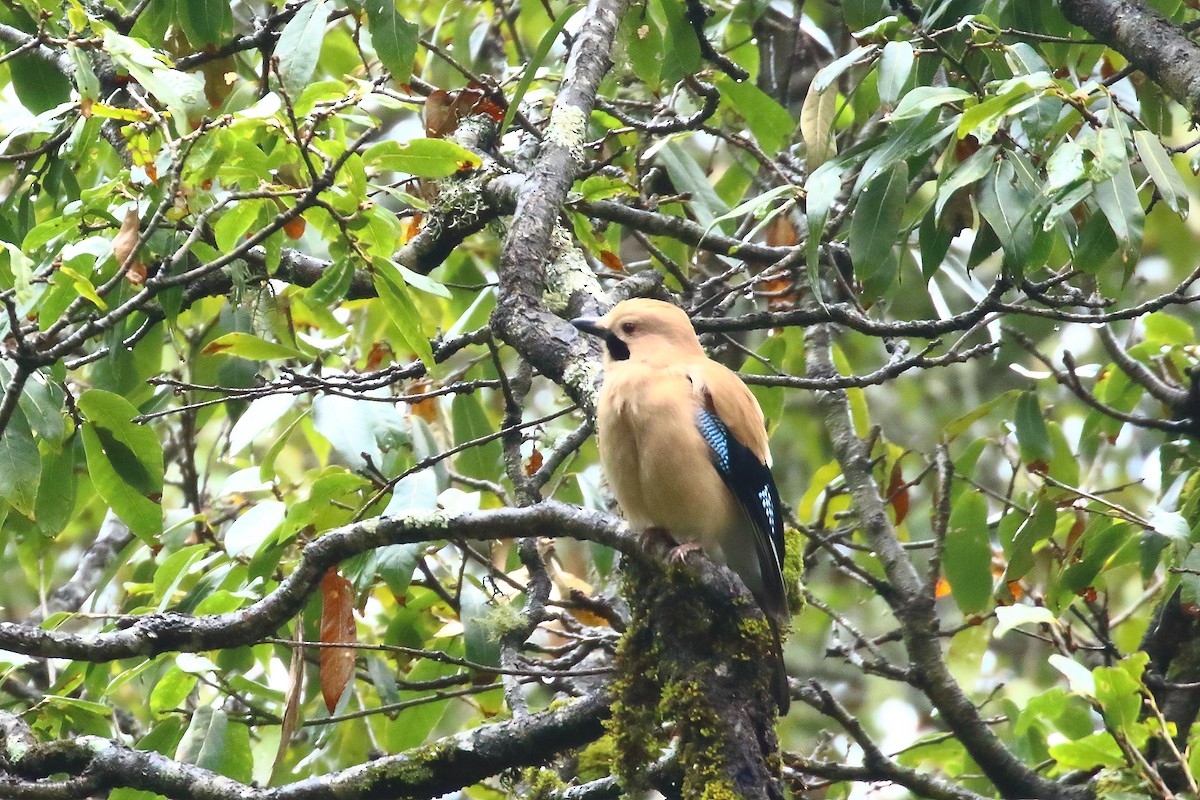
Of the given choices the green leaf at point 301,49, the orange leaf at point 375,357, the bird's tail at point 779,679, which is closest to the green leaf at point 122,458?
the green leaf at point 301,49

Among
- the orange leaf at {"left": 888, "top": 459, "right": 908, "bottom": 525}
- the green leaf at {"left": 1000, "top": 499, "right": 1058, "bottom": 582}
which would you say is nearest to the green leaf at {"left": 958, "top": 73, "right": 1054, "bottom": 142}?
the green leaf at {"left": 1000, "top": 499, "right": 1058, "bottom": 582}

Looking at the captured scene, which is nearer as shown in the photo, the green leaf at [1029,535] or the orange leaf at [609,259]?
the green leaf at [1029,535]

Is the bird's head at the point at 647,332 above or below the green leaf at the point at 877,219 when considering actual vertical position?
above

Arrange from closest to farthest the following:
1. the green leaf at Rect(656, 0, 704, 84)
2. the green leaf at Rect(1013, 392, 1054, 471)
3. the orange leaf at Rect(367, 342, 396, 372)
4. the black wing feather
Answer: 1. the black wing feather
2. the green leaf at Rect(656, 0, 704, 84)
3. the green leaf at Rect(1013, 392, 1054, 471)
4. the orange leaf at Rect(367, 342, 396, 372)

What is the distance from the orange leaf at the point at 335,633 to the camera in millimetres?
3572

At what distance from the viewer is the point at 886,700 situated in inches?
362

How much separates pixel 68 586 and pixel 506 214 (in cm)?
321

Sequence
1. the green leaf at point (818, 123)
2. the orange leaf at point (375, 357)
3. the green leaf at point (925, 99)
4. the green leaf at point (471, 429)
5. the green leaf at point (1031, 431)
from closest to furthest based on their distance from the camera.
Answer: the green leaf at point (925, 99), the green leaf at point (818, 123), the green leaf at point (1031, 431), the green leaf at point (471, 429), the orange leaf at point (375, 357)

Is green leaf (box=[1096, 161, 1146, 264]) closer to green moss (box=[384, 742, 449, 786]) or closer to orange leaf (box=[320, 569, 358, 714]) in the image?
green moss (box=[384, 742, 449, 786])

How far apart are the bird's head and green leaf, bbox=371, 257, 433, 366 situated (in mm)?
771

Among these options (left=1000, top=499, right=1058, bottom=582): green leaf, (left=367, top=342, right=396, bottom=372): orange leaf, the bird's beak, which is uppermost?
(left=367, top=342, right=396, bottom=372): orange leaf

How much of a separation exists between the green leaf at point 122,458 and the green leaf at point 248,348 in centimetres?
48

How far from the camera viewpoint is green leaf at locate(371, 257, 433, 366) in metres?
3.29

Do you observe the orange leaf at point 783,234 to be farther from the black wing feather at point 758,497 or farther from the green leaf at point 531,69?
the green leaf at point 531,69
